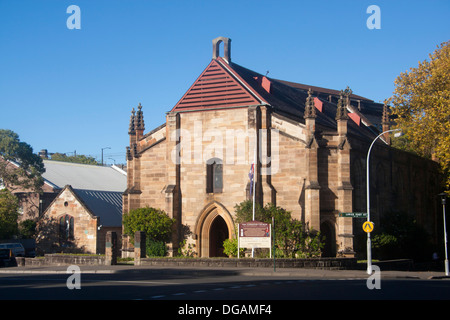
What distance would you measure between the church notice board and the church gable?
11.0m

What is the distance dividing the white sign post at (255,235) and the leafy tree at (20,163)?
33.4m

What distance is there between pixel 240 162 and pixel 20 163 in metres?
30.6

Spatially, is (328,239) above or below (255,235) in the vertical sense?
Result: below

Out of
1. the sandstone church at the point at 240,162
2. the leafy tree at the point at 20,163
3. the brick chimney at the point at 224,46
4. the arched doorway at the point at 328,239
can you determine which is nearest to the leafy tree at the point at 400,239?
the sandstone church at the point at 240,162

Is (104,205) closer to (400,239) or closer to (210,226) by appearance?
(210,226)

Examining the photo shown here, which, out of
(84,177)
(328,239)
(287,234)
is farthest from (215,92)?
(84,177)

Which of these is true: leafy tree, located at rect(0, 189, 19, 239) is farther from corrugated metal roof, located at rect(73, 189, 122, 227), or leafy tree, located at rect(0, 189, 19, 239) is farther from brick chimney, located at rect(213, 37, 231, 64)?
brick chimney, located at rect(213, 37, 231, 64)

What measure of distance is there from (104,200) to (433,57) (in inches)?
1198

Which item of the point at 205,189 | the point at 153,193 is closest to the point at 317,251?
the point at 205,189

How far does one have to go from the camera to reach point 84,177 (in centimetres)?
6675

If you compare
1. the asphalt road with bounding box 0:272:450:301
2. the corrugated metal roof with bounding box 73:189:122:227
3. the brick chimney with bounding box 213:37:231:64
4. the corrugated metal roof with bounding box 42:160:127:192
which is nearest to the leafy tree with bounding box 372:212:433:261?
the brick chimney with bounding box 213:37:231:64

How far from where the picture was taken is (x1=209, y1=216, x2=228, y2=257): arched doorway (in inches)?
1641

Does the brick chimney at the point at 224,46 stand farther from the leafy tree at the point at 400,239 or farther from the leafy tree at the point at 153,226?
the leafy tree at the point at 400,239
